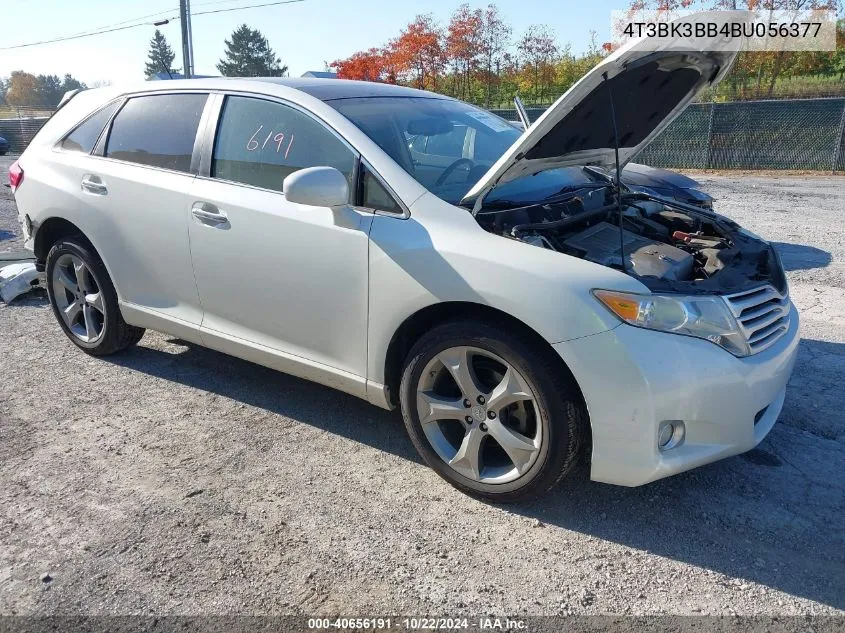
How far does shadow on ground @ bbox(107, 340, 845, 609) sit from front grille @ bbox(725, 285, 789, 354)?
682 millimetres

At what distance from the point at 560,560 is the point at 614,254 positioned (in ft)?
4.28

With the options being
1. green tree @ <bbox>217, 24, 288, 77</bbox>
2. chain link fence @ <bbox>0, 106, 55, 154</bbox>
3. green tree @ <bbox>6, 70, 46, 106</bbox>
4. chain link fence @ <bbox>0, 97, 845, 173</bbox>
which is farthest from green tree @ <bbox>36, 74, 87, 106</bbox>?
chain link fence @ <bbox>0, 97, 845, 173</bbox>

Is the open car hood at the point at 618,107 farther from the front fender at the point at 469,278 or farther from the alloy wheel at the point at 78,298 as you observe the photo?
the alloy wheel at the point at 78,298

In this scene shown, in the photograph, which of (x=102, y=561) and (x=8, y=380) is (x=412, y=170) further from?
(x=8, y=380)

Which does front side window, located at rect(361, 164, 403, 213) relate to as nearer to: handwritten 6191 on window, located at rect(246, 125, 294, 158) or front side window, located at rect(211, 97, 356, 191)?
front side window, located at rect(211, 97, 356, 191)

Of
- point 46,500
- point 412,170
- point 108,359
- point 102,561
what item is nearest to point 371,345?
point 412,170

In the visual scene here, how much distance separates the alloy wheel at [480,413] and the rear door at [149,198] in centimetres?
159

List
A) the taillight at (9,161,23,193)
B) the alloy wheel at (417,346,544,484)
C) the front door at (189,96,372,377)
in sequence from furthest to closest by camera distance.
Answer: the taillight at (9,161,23,193) → the front door at (189,96,372,377) → the alloy wheel at (417,346,544,484)

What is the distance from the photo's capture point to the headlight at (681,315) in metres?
2.62

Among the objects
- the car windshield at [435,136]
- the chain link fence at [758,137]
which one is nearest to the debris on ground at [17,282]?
the car windshield at [435,136]

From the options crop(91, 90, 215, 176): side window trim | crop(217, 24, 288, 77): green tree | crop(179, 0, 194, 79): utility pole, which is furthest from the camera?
crop(217, 24, 288, 77): green tree

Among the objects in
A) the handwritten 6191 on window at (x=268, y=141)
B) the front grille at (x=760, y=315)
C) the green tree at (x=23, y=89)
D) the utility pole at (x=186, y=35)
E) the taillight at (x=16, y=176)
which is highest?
the utility pole at (x=186, y=35)

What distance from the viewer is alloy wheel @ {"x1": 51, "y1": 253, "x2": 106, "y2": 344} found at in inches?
178

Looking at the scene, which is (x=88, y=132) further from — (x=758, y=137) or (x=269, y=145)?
(x=758, y=137)
